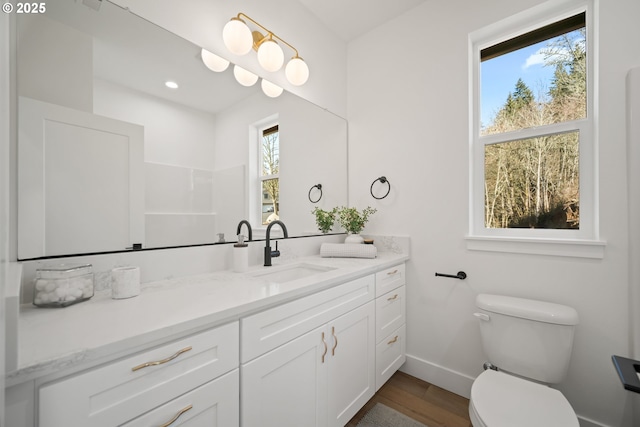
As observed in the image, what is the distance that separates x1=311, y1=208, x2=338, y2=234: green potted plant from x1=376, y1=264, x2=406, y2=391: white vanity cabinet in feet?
2.04

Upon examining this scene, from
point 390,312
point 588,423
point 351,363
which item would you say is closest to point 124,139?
point 351,363

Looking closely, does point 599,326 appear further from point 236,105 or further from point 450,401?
point 236,105

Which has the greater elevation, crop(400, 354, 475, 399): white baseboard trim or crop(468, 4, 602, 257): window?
crop(468, 4, 602, 257): window

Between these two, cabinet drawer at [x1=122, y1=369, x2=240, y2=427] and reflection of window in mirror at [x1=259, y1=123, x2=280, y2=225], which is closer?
cabinet drawer at [x1=122, y1=369, x2=240, y2=427]

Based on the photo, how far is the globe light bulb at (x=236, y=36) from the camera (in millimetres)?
1404

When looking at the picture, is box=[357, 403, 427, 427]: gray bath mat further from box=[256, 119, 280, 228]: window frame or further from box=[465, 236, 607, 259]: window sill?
box=[256, 119, 280, 228]: window frame

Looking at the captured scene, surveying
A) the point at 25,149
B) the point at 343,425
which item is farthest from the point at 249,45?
the point at 343,425

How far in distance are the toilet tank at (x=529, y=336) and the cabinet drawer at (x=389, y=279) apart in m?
0.53

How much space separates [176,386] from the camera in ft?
2.38

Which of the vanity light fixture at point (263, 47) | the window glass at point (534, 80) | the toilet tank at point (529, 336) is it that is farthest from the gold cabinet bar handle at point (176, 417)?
the window glass at point (534, 80)

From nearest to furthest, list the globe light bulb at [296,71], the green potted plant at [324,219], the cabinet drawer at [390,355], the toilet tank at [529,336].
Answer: the toilet tank at [529,336] < the cabinet drawer at [390,355] < the globe light bulb at [296,71] < the green potted plant at [324,219]

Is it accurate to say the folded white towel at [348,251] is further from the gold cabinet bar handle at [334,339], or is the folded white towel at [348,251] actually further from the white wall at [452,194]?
the gold cabinet bar handle at [334,339]

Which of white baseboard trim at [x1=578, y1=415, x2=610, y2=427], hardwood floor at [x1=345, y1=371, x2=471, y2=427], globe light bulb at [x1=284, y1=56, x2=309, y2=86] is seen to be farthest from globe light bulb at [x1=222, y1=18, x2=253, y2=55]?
white baseboard trim at [x1=578, y1=415, x2=610, y2=427]

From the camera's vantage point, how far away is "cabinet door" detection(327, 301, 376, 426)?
4.19ft
